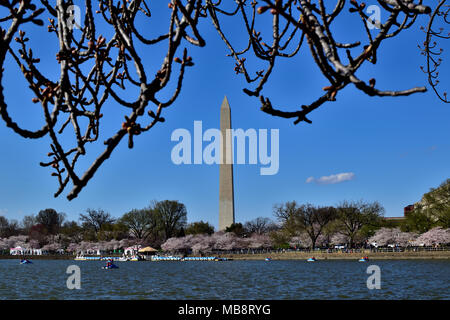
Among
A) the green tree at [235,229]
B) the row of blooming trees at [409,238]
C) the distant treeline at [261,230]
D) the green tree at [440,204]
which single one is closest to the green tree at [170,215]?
the distant treeline at [261,230]

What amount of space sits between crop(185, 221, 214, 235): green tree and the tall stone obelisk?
22.0 m

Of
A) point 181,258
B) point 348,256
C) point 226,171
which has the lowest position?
point 181,258

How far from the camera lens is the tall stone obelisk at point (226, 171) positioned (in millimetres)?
84750

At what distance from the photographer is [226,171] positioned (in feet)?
291

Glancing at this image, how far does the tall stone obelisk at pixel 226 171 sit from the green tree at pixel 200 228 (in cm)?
2195

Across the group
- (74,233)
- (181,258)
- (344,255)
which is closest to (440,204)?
(344,255)

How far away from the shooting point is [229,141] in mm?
83062

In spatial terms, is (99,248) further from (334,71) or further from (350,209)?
(334,71)

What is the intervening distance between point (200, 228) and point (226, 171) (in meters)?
31.1

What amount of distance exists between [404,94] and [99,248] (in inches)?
4838

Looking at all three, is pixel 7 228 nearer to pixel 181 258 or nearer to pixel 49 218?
pixel 49 218

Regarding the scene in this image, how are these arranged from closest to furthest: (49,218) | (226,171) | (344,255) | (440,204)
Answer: (440,204) < (344,255) < (226,171) < (49,218)

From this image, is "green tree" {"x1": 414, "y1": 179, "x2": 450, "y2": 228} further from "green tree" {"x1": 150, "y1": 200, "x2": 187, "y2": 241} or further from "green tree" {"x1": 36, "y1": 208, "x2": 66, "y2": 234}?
"green tree" {"x1": 36, "y1": 208, "x2": 66, "y2": 234}

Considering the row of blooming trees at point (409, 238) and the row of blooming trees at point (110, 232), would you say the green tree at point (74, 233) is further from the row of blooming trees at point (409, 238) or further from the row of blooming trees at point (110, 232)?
the row of blooming trees at point (409, 238)
